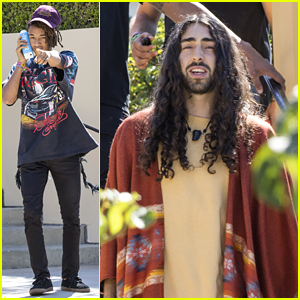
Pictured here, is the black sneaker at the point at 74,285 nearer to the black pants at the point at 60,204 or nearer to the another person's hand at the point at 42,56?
the black pants at the point at 60,204

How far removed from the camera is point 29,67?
3102 mm

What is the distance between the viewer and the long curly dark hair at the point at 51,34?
2.99m

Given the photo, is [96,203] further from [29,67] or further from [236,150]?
[236,150]

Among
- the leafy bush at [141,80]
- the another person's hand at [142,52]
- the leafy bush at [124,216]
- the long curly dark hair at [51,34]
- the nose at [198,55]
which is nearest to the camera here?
the leafy bush at [124,216]

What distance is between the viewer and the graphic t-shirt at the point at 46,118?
3.06 metres

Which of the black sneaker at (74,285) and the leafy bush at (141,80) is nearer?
the black sneaker at (74,285)

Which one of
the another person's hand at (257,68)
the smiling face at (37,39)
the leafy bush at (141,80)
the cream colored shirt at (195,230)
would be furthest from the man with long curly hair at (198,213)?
the leafy bush at (141,80)

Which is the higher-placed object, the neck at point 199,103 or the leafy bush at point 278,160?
the neck at point 199,103

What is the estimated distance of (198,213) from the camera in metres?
2.04

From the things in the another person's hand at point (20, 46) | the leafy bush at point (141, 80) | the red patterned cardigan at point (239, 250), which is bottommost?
the red patterned cardigan at point (239, 250)

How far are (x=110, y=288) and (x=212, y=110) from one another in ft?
3.08

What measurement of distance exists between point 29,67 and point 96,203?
0.98 m

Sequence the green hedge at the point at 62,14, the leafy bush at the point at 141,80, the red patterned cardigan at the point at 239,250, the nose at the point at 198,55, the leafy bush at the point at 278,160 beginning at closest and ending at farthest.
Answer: the leafy bush at the point at 278,160 → the red patterned cardigan at the point at 239,250 → the nose at the point at 198,55 → the green hedge at the point at 62,14 → the leafy bush at the point at 141,80

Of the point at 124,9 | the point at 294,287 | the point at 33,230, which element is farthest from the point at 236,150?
the point at 33,230
